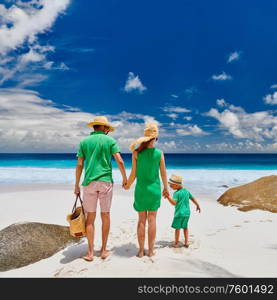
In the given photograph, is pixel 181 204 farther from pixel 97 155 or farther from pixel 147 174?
pixel 97 155

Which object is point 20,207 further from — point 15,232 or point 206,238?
point 206,238

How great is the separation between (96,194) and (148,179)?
0.77 metres

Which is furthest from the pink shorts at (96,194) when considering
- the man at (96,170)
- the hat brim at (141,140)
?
the hat brim at (141,140)

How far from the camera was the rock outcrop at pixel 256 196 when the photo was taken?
289 inches

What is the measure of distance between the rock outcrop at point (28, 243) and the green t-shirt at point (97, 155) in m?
1.45

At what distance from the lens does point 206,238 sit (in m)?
5.06

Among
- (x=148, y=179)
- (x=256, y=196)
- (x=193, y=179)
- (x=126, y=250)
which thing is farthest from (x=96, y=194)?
(x=193, y=179)

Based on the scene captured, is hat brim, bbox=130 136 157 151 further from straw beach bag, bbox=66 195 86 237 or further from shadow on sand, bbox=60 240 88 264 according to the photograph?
Result: shadow on sand, bbox=60 240 88 264

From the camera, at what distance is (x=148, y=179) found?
12.6 feet

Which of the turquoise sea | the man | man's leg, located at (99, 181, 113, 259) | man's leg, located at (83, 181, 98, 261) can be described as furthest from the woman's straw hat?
the turquoise sea

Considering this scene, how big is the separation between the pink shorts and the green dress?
43 centimetres

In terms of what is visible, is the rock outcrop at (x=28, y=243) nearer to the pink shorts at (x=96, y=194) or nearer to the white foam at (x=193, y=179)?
the pink shorts at (x=96, y=194)

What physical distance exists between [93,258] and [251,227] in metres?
3.64
